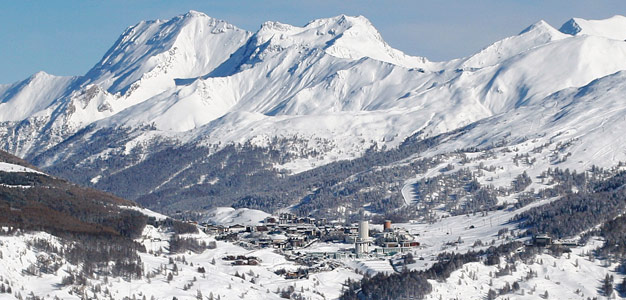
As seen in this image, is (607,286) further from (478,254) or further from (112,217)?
(112,217)

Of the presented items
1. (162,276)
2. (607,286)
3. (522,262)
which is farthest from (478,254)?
(162,276)

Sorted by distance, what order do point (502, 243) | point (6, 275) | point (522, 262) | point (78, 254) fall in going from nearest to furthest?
point (6, 275) → point (78, 254) → point (522, 262) → point (502, 243)

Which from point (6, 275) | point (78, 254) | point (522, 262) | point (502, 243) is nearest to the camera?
point (6, 275)

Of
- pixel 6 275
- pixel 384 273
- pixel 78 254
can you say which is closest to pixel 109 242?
pixel 78 254

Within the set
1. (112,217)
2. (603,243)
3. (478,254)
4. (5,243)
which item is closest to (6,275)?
(5,243)

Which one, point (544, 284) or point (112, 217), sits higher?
point (112, 217)

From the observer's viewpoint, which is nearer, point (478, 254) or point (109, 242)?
point (109, 242)

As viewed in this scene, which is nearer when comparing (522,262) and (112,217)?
(522,262)

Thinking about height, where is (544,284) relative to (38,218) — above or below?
below

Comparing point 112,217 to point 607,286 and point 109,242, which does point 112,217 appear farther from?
point 607,286
